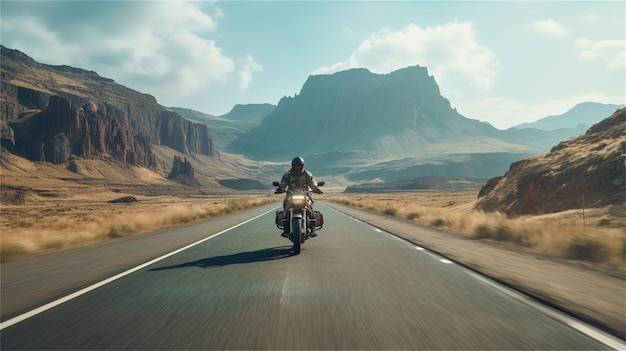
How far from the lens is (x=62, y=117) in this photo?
429 ft

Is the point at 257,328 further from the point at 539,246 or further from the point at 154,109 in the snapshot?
the point at 154,109

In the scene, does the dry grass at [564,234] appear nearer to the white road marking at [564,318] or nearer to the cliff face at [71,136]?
the white road marking at [564,318]

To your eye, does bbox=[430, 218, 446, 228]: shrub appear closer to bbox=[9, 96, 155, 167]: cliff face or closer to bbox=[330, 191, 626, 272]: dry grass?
bbox=[330, 191, 626, 272]: dry grass

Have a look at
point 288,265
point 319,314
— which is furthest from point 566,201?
point 319,314

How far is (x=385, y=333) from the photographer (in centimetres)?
438

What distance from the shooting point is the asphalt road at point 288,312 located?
414 cm

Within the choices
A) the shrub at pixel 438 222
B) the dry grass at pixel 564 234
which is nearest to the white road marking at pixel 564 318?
the dry grass at pixel 564 234

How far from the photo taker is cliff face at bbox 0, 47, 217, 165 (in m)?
122

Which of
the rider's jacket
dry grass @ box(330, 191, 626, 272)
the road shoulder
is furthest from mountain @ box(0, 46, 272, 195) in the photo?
the road shoulder

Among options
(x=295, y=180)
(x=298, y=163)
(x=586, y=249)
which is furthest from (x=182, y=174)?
(x=586, y=249)

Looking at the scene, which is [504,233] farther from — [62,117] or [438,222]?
[62,117]

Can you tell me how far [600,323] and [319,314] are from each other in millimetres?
2971

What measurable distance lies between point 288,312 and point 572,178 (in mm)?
24060

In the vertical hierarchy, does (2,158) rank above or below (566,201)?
above
